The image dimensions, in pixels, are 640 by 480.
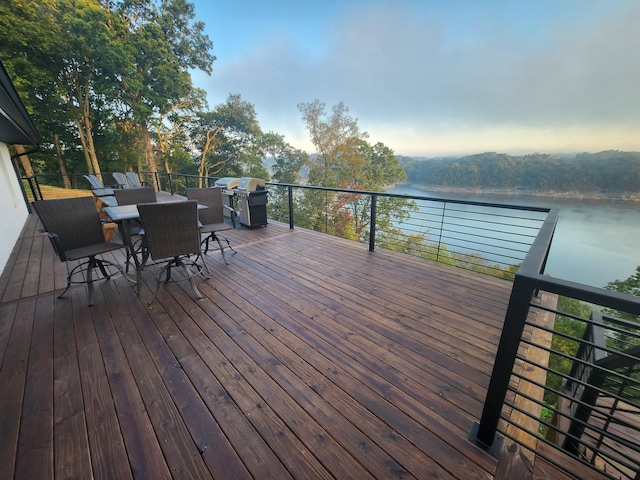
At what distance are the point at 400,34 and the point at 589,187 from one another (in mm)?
9229

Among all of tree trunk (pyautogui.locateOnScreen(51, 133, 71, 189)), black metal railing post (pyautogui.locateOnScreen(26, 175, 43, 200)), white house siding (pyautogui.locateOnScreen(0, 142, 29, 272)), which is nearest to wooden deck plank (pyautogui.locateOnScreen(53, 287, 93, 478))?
white house siding (pyautogui.locateOnScreen(0, 142, 29, 272))

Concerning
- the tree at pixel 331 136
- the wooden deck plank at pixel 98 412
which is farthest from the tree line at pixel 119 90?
the wooden deck plank at pixel 98 412

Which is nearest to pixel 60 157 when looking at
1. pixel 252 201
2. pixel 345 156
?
pixel 252 201

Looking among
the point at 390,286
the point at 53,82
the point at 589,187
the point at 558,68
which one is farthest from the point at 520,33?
the point at 53,82

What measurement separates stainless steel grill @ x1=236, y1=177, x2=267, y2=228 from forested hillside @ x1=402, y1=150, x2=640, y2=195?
6.10 meters

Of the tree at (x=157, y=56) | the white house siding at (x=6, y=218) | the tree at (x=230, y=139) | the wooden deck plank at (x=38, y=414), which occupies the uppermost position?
the tree at (x=157, y=56)

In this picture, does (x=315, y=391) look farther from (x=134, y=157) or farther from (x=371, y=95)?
(x=134, y=157)

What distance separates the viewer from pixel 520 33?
359 inches

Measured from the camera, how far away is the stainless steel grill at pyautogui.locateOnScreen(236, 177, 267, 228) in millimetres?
4945

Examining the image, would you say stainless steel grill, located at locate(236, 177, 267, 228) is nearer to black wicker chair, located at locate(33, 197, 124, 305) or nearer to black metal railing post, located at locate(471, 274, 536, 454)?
black wicker chair, located at locate(33, 197, 124, 305)

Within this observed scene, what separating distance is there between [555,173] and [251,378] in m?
9.68

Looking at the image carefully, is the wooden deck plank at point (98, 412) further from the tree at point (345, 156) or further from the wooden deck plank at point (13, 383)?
the tree at point (345, 156)

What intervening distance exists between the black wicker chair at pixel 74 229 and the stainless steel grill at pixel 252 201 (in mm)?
2543

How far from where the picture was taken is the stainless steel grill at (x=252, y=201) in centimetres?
495
